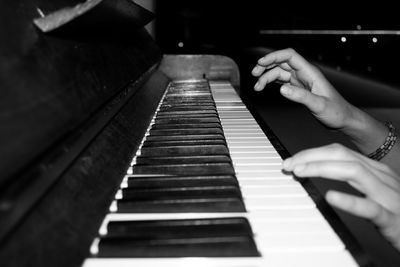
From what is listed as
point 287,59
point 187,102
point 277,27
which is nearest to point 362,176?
point 287,59

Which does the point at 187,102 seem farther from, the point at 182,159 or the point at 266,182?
the point at 266,182

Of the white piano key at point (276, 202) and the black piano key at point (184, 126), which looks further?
the black piano key at point (184, 126)

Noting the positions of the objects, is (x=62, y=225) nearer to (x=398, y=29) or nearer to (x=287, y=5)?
(x=398, y=29)

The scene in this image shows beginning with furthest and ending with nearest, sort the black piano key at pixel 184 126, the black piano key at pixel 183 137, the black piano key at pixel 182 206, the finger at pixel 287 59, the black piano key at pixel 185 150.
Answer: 1. the finger at pixel 287 59
2. the black piano key at pixel 184 126
3. the black piano key at pixel 183 137
4. the black piano key at pixel 185 150
5. the black piano key at pixel 182 206

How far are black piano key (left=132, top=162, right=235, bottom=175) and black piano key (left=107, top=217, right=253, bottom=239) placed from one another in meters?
0.21

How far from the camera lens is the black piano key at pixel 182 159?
0.99m

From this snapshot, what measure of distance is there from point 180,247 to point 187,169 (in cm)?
32

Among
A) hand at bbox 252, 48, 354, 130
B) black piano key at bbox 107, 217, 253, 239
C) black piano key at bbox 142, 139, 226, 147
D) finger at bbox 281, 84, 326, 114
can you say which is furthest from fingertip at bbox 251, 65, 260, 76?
black piano key at bbox 107, 217, 253, 239

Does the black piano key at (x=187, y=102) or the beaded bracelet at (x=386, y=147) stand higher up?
the black piano key at (x=187, y=102)

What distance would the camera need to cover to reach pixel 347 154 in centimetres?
73

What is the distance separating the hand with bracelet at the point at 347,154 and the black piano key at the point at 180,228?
0.16m

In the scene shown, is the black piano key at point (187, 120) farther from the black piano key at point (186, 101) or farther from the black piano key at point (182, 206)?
the black piano key at point (182, 206)

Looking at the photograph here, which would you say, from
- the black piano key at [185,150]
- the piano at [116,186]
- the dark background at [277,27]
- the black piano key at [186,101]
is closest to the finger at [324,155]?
the piano at [116,186]

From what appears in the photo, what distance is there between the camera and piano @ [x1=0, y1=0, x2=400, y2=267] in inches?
22.1
